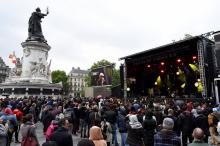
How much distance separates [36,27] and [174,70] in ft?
76.8

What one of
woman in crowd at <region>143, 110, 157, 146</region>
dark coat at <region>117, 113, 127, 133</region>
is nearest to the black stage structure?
dark coat at <region>117, 113, 127, 133</region>

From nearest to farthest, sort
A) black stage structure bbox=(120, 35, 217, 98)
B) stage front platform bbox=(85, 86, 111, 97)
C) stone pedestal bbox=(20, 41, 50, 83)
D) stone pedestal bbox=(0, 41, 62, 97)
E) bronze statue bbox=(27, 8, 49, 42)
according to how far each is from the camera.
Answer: black stage structure bbox=(120, 35, 217, 98) < stone pedestal bbox=(0, 41, 62, 97) < stone pedestal bbox=(20, 41, 50, 83) < stage front platform bbox=(85, 86, 111, 97) < bronze statue bbox=(27, 8, 49, 42)

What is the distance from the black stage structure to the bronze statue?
16569mm

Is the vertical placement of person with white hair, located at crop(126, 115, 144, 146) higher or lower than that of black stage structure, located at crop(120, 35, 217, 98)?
lower

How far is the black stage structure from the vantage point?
2059 cm

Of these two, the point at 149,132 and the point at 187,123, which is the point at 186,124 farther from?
the point at 149,132

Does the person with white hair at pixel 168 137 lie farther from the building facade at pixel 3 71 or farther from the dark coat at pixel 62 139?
the building facade at pixel 3 71

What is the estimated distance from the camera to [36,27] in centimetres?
4012

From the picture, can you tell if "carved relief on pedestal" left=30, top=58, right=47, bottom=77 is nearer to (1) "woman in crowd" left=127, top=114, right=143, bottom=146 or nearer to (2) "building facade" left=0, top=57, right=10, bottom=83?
(1) "woman in crowd" left=127, top=114, right=143, bottom=146

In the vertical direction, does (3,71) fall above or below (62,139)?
above

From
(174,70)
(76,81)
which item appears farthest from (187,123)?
(76,81)

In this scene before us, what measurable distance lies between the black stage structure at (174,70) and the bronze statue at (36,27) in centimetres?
1657

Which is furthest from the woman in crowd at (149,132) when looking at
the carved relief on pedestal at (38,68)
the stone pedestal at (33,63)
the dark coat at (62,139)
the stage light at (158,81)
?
the carved relief on pedestal at (38,68)

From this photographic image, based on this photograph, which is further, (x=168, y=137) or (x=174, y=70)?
(x=174, y=70)
